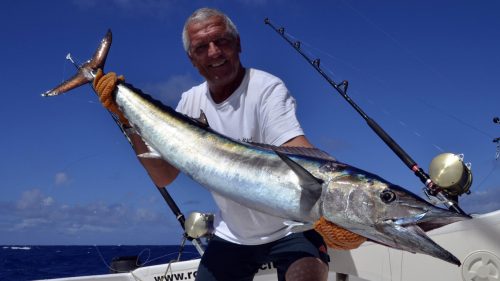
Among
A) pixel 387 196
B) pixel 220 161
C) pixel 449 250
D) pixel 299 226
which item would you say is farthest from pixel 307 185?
pixel 449 250

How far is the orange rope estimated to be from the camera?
2.15m

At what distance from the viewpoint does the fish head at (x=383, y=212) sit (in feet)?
6.11

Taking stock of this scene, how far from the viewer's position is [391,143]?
4883 millimetres

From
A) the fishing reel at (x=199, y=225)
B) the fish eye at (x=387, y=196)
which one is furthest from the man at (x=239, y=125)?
the fishing reel at (x=199, y=225)

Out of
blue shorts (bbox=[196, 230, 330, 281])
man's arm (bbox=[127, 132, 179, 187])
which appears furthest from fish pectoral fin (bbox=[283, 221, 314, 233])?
man's arm (bbox=[127, 132, 179, 187])

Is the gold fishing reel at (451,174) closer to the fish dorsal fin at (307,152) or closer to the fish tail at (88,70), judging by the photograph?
the fish dorsal fin at (307,152)

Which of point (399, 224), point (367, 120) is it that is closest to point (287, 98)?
point (399, 224)

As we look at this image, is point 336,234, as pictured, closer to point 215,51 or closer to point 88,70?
point 215,51

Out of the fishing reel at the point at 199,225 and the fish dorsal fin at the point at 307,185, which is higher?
the fishing reel at the point at 199,225

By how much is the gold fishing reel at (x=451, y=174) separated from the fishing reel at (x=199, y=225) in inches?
86.7

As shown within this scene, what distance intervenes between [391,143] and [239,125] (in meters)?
2.29

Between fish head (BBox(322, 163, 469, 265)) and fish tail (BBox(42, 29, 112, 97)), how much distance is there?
2419 millimetres

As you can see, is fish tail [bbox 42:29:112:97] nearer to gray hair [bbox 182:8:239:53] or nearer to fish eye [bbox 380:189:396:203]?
gray hair [bbox 182:8:239:53]

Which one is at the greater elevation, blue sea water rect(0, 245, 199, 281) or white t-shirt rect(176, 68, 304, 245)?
blue sea water rect(0, 245, 199, 281)
